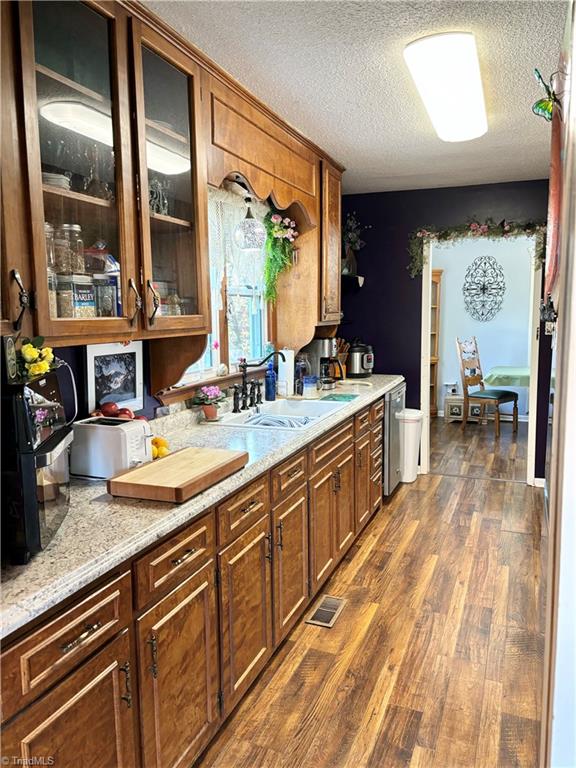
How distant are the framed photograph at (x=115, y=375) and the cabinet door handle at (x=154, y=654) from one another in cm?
97

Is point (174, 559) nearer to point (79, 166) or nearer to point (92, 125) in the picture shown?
point (79, 166)

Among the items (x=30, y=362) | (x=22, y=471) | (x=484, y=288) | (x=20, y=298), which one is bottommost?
(x=22, y=471)

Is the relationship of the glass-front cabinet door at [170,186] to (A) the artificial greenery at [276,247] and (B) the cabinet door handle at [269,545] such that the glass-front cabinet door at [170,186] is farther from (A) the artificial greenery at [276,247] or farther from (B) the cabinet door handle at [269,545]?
(A) the artificial greenery at [276,247]

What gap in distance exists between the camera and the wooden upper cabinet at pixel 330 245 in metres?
3.93

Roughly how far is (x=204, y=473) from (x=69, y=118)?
1145mm

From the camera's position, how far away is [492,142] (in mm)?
3566

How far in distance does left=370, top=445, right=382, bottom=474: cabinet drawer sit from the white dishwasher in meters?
0.12

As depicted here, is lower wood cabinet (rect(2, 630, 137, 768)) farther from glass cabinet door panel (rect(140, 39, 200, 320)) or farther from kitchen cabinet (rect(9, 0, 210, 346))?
glass cabinet door panel (rect(140, 39, 200, 320))

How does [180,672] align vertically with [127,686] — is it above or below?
below

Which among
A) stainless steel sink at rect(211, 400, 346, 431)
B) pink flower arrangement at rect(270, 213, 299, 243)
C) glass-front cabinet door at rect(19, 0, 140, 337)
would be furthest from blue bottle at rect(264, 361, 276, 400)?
→ glass-front cabinet door at rect(19, 0, 140, 337)

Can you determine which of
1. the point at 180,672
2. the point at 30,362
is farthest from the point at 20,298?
the point at 180,672

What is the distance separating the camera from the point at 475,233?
4.75 m

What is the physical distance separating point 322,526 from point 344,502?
394 mm

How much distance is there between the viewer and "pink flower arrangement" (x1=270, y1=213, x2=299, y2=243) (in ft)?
12.1
